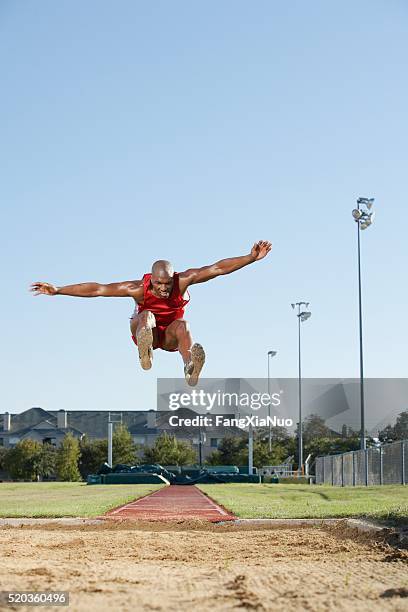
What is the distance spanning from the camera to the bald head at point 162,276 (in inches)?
388

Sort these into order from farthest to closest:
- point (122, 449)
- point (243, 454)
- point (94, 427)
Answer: point (94, 427) → point (243, 454) → point (122, 449)

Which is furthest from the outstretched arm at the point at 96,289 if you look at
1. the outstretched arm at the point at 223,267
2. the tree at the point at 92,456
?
the tree at the point at 92,456

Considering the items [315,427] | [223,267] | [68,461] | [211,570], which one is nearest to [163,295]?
[223,267]

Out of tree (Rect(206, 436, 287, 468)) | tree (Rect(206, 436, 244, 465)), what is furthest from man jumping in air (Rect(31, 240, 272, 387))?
tree (Rect(206, 436, 244, 465))

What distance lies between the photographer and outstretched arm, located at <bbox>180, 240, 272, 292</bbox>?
10.0 m

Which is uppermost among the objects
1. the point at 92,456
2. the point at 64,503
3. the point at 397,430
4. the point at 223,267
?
the point at 223,267

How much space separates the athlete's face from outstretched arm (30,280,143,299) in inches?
10.2

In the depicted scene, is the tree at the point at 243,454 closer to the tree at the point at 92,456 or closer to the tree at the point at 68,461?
the tree at the point at 92,456

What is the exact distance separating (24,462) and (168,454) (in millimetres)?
14321

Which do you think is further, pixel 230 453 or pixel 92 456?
pixel 230 453

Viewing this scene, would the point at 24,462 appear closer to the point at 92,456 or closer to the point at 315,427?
the point at 92,456

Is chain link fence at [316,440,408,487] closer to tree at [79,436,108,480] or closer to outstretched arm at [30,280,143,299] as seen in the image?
outstretched arm at [30,280,143,299]

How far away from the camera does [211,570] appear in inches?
281

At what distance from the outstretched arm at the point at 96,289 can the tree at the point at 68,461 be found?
72219 millimetres
